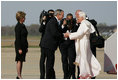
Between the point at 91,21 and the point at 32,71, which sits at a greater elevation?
the point at 91,21

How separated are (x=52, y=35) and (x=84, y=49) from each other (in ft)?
2.52

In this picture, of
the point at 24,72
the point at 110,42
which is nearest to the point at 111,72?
the point at 110,42

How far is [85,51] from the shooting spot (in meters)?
11.5

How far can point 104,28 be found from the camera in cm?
7888

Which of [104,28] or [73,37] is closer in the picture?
[73,37]

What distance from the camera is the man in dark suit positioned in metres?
11.6

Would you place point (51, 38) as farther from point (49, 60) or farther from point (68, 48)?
point (68, 48)

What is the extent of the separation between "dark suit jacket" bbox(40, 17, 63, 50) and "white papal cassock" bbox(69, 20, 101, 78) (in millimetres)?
330

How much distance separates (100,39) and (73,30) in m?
0.89

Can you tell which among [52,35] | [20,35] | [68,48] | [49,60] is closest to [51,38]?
[52,35]

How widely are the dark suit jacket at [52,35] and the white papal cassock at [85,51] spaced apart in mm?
330

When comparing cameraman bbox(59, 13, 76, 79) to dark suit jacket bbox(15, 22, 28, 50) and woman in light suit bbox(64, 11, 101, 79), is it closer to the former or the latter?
woman in light suit bbox(64, 11, 101, 79)

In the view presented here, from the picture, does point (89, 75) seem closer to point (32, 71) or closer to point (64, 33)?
point (64, 33)

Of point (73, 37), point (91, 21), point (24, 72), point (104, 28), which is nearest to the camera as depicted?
point (73, 37)
